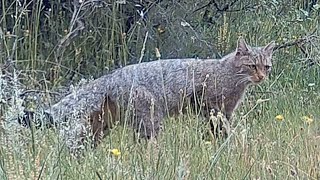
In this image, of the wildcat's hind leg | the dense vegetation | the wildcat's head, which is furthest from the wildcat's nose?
the wildcat's hind leg

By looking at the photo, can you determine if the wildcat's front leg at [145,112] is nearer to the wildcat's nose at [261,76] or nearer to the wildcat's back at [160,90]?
the wildcat's back at [160,90]

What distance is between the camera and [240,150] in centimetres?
361

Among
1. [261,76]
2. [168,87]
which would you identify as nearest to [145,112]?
[168,87]

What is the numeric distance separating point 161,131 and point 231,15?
3.00 m

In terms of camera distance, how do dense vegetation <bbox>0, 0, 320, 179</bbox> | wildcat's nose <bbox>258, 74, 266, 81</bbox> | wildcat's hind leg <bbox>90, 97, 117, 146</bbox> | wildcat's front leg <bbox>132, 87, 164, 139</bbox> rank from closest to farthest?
dense vegetation <bbox>0, 0, 320, 179</bbox>, wildcat's hind leg <bbox>90, 97, 117, 146</bbox>, wildcat's front leg <bbox>132, 87, 164, 139</bbox>, wildcat's nose <bbox>258, 74, 266, 81</bbox>

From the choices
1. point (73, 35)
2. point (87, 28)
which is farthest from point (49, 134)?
point (87, 28)

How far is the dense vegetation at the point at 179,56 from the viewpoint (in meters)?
3.62

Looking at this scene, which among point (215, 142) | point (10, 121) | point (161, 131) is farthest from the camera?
point (161, 131)

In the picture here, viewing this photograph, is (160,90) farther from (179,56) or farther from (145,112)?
(179,56)

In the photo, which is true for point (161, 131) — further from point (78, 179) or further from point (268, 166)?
point (78, 179)

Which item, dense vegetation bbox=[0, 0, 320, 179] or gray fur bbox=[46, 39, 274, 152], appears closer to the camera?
dense vegetation bbox=[0, 0, 320, 179]

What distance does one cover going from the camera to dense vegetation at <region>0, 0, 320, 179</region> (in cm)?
362

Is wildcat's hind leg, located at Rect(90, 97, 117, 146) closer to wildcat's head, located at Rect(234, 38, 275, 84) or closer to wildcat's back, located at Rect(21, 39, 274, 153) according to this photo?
wildcat's back, located at Rect(21, 39, 274, 153)

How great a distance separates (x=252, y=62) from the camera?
5648 mm
